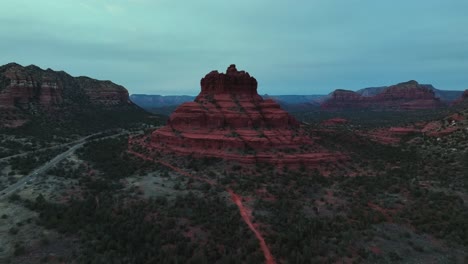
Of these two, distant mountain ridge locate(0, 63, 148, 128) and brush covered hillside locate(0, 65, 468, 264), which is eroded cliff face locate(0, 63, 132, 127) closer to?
distant mountain ridge locate(0, 63, 148, 128)

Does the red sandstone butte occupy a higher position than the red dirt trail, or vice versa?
the red sandstone butte

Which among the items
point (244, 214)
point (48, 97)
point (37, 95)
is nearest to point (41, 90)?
point (37, 95)

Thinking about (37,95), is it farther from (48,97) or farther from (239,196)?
(239,196)

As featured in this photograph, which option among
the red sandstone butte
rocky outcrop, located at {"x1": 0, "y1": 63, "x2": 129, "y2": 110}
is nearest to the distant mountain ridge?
rocky outcrop, located at {"x1": 0, "y1": 63, "x2": 129, "y2": 110}

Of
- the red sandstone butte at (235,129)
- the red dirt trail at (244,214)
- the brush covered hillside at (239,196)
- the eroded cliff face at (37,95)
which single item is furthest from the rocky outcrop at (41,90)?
the red dirt trail at (244,214)

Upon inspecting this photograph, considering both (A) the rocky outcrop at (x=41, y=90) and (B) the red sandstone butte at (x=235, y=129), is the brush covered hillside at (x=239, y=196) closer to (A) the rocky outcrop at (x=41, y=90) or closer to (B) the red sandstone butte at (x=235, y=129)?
(B) the red sandstone butte at (x=235, y=129)
